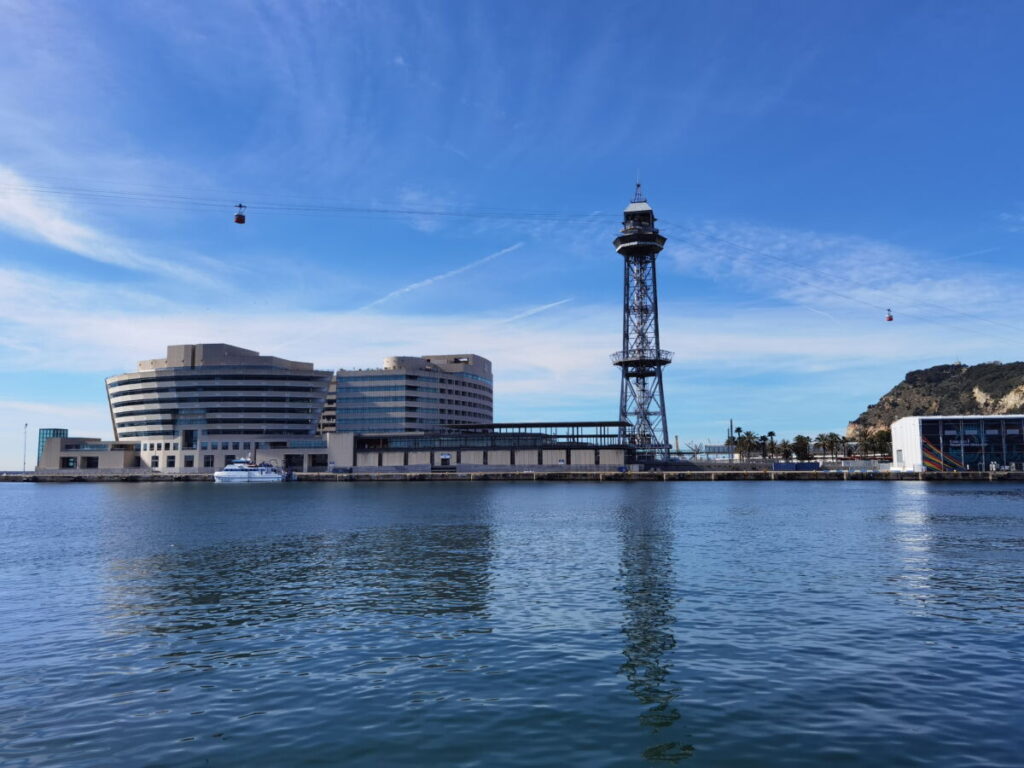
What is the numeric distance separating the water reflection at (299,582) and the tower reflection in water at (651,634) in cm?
672

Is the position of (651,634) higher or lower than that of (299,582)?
higher

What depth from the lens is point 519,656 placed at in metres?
23.1

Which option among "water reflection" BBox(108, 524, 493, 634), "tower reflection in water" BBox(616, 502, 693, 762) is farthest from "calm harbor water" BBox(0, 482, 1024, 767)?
"water reflection" BBox(108, 524, 493, 634)

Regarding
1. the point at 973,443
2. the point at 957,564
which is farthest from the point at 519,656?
the point at 973,443

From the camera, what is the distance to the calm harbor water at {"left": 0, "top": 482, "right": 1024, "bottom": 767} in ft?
52.9

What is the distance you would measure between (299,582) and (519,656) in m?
19.5

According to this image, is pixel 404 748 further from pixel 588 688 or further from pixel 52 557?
pixel 52 557

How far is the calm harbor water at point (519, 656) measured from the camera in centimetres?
1611

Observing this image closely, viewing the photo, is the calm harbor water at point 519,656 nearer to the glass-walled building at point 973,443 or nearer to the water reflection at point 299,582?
the water reflection at point 299,582

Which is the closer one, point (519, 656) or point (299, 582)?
point (519, 656)

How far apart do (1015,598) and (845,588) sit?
6.78 metres

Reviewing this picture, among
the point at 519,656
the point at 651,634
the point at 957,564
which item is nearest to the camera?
the point at 519,656

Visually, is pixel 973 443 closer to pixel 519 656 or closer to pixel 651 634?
pixel 651 634

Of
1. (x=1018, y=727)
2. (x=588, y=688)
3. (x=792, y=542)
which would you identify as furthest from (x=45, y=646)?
(x=792, y=542)
